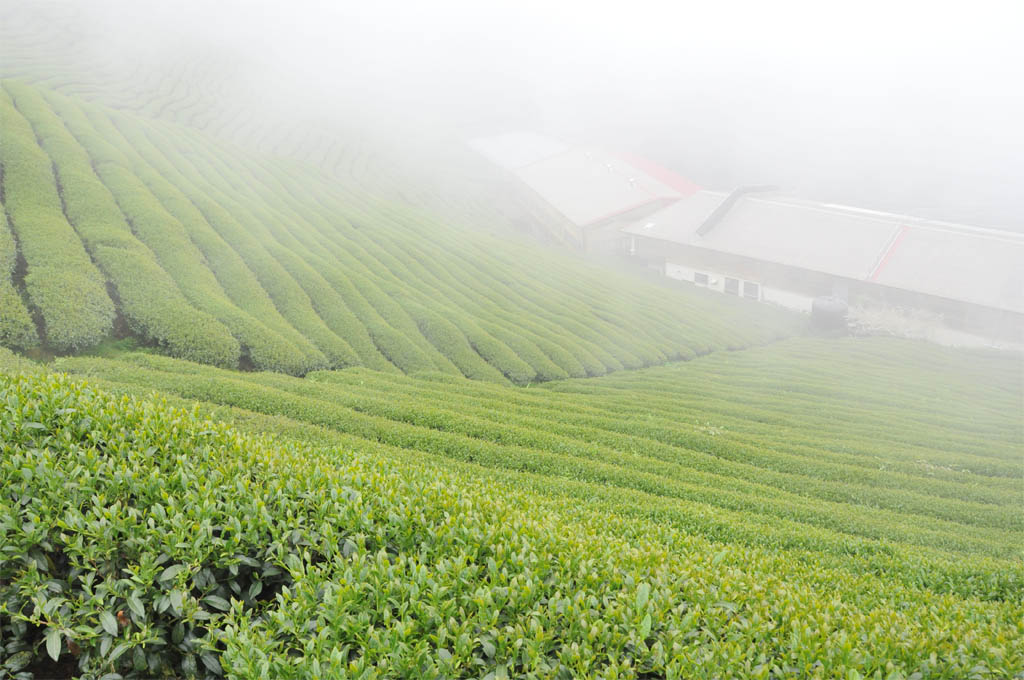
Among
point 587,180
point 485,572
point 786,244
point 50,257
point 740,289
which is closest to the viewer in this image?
point 485,572

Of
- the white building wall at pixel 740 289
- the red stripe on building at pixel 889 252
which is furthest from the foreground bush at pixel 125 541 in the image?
the white building wall at pixel 740 289

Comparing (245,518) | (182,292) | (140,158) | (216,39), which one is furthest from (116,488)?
(216,39)

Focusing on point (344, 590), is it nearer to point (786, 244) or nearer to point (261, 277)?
point (261, 277)

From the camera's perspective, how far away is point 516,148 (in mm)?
73688

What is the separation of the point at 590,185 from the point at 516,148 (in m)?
13.5

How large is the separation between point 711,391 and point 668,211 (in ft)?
→ 118

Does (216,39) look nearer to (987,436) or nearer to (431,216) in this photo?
(431,216)

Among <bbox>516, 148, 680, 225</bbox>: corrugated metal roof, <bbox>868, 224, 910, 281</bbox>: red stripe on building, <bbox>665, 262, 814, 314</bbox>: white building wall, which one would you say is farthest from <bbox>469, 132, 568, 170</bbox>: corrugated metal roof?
<bbox>868, 224, 910, 281</bbox>: red stripe on building

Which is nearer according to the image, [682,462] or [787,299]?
[682,462]

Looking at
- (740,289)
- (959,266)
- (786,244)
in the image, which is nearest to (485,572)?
(959,266)

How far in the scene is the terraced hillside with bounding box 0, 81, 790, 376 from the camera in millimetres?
18734

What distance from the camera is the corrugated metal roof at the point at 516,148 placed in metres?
69.2

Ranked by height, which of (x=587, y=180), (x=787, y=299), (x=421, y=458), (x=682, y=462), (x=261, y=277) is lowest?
(x=682, y=462)

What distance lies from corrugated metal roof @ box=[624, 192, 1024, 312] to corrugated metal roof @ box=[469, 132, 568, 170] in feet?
58.6
